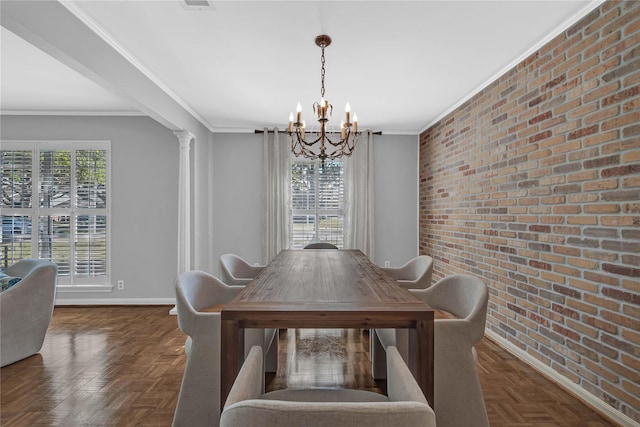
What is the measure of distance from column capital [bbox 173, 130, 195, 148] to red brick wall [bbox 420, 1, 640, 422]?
3.34 m

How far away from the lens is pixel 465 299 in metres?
1.97

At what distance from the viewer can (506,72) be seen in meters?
2.97

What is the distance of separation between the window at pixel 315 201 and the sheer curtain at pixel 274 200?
7.0 inches

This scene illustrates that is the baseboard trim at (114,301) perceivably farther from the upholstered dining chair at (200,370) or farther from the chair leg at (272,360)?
the upholstered dining chair at (200,370)

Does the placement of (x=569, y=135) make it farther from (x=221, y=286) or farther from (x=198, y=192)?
(x=198, y=192)

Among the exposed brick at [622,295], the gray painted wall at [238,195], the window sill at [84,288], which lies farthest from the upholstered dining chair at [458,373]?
the window sill at [84,288]

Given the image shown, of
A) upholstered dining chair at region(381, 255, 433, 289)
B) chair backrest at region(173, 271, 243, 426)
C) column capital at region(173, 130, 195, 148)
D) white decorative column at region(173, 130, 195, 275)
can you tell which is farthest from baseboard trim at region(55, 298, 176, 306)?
upholstered dining chair at region(381, 255, 433, 289)

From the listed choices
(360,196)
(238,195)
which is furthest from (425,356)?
(238,195)

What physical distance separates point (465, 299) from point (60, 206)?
4.88m

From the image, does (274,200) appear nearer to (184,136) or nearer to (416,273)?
(184,136)

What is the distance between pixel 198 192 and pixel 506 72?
12.3 feet

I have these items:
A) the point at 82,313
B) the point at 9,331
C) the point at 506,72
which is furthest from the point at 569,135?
the point at 82,313

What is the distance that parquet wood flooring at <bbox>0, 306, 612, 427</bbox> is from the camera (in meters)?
1.98

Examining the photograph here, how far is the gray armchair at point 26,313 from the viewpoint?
104 inches
